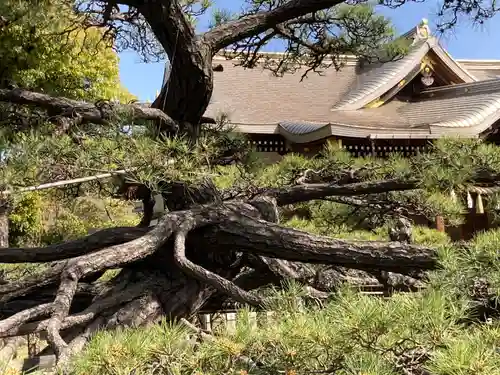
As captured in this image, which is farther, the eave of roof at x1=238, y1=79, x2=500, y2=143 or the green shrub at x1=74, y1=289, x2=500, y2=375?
the eave of roof at x1=238, y1=79, x2=500, y2=143

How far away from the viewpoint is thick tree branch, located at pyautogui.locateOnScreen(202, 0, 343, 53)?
1.50 m

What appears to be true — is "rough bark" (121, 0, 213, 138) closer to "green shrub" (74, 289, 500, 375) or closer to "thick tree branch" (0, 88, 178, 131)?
"thick tree branch" (0, 88, 178, 131)

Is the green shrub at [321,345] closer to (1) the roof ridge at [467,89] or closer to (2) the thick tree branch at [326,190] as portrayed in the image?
(2) the thick tree branch at [326,190]

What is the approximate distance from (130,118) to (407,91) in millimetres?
4630

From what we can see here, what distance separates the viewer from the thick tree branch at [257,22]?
1503mm

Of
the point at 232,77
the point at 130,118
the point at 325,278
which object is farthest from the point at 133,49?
the point at 232,77

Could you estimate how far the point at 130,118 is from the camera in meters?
1.28

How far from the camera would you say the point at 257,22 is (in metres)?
1.61

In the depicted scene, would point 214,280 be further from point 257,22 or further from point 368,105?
point 368,105

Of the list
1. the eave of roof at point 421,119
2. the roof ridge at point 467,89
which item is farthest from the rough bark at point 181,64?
the roof ridge at point 467,89

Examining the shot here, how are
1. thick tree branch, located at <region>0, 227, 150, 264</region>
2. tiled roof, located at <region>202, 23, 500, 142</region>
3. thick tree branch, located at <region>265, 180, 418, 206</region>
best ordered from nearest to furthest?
thick tree branch, located at <region>0, 227, 150, 264</region>
thick tree branch, located at <region>265, 180, 418, 206</region>
tiled roof, located at <region>202, 23, 500, 142</region>

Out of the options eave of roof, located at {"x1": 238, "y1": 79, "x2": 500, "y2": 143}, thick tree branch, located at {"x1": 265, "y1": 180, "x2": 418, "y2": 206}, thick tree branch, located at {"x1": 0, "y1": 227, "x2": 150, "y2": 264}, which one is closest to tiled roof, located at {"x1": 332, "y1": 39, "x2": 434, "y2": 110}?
eave of roof, located at {"x1": 238, "y1": 79, "x2": 500, "y2": 143}

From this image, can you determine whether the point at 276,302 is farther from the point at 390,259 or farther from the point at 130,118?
the point at 130,118

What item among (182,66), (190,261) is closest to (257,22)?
(182,66)
